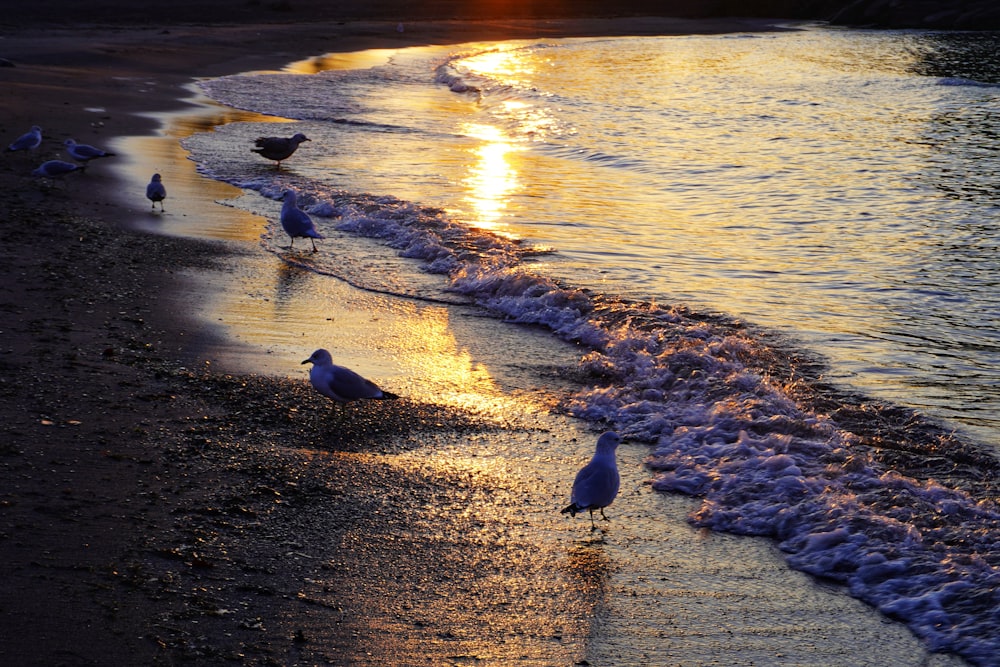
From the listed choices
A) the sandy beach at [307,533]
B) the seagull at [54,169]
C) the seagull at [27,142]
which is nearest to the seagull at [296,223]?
the sandy beach at [307,533]

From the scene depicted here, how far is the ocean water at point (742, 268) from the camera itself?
19.4 feet

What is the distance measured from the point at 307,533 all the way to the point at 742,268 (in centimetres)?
756

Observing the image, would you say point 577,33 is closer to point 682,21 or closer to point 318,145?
point 682,21

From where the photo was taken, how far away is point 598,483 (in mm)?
5379

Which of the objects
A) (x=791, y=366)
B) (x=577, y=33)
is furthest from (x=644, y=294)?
(x=577, y=33)

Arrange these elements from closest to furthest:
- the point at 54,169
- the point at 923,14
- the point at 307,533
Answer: the point at 307,533, the point at 54,169, the point at 923,14

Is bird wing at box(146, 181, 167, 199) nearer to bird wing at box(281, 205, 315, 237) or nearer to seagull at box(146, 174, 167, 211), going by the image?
seagull at box(146, 174, 167, 211)

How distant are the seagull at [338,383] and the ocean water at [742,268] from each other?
1.52 metres

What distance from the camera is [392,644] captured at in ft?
14.3

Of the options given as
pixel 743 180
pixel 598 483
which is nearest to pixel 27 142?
pixel 743 180

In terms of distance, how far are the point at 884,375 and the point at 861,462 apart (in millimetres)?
1935

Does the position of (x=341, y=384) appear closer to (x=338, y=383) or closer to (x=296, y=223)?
(x=338, y=383)

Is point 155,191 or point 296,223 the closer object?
point 296,223

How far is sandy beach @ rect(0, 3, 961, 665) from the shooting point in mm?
4367
